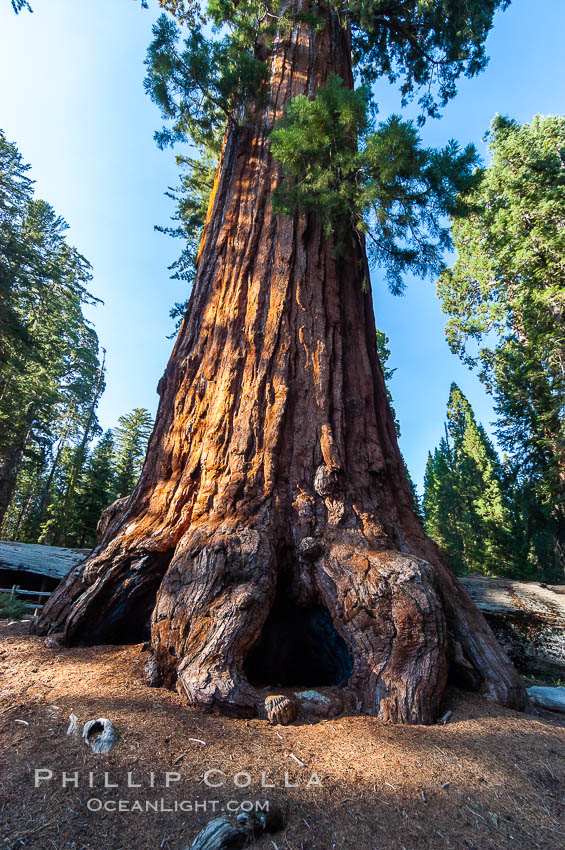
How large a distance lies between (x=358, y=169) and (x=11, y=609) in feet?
21.6

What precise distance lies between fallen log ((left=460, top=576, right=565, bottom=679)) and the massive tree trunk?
1.54 meters

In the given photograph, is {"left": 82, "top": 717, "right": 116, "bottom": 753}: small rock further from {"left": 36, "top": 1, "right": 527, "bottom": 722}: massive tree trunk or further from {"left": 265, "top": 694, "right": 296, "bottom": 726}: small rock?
{"left": 265, "top": 694, "right": 296, "bottom": 726}: small rock

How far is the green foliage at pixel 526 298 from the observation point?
10.6 metres

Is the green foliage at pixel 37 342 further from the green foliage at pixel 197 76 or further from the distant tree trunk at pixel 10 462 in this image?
the green foliage at pixel 197 76

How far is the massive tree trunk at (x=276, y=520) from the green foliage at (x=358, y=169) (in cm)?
43

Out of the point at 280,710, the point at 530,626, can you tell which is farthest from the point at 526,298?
the point at 280,710

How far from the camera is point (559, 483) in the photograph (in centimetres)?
1070

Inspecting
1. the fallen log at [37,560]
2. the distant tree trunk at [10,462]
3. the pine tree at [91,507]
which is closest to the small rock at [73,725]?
the fallen log at [37,560]

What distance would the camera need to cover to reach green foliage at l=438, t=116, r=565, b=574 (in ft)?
34.7

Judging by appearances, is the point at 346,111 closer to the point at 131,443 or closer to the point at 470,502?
the point at 131,443

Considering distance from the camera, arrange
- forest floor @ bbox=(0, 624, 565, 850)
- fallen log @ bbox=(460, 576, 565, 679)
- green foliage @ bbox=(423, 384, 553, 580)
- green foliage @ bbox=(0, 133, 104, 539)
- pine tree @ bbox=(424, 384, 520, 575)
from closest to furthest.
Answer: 1. forest floor @ bbox=(0, 624, 565, 850)
2. fallen log @ bbox=(460, 576, 565, 679)
3. green foliage @ bbox=(0, 133, 104, 539)
4. green foliage @ bbox=(423, 384, 553, 580)
5. pine tree @ bbox=(424, 384, 520, 575)

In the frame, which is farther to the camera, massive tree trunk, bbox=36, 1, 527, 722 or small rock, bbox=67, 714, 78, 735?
massive tree trunk, bbox=36, 1, 527, 722

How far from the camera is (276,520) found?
3.14 metres

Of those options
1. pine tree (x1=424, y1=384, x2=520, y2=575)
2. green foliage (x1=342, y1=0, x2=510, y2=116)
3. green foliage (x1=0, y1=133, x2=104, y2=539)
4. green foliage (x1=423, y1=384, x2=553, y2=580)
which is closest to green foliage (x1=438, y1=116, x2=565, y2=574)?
green foliage (x1=423, y1=384, x2=553, y2=580)
